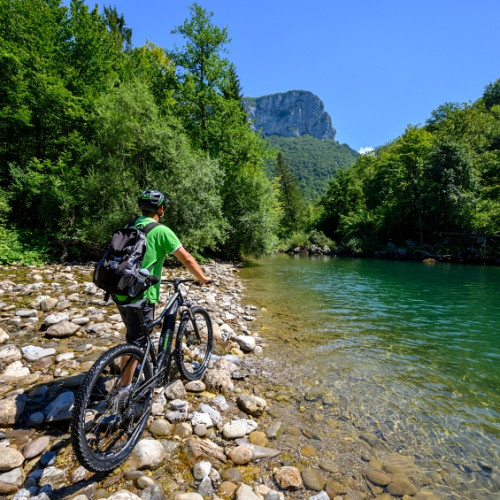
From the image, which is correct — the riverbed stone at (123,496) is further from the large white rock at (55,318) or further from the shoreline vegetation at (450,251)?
the shoreline vegetation at (450,251)

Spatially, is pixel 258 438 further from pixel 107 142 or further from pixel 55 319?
pixel 107 142

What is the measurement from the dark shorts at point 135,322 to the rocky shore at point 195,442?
1.02m

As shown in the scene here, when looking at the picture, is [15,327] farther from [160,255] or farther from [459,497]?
[459,497]

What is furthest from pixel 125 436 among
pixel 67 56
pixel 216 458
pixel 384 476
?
pixel 67 56

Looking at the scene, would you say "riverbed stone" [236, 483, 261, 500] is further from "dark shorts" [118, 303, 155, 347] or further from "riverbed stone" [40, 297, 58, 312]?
"riverbed stone" [40, 297, 58, 312]

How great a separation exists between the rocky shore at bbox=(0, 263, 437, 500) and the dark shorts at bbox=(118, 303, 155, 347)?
1.02 m

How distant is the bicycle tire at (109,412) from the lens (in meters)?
2.25

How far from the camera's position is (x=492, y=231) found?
3328cm

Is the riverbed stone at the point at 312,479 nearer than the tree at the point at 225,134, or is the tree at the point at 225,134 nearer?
the riverbed stone at the point at 312,479

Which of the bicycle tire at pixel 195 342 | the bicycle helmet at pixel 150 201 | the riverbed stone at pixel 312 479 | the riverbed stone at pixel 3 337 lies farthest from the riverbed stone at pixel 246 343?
the riverbed stone at pixel 3 337

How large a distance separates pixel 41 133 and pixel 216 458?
1946 centimetres

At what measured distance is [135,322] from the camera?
310 centimetres

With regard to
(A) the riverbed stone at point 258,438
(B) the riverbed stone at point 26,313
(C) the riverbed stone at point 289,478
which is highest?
(B) the riverbed stone at point 26,313

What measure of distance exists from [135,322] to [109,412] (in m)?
0.88
